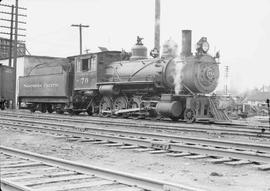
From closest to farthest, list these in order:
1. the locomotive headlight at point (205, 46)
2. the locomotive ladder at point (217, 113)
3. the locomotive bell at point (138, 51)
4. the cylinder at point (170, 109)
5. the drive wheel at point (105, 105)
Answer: the cylinder at point (170, 109) → the locomotive ladder at point (217, 113) → the locomotive headlight at point (205, 46) → the drive wheel at point (105, 105) → the locomotive bell at point (138, 51)

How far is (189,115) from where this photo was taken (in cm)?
1641

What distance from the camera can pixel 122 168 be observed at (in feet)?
21.0

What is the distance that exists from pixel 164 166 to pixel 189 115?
998 cm

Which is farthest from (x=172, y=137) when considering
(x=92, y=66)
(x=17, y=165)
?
(x=92, y=66)

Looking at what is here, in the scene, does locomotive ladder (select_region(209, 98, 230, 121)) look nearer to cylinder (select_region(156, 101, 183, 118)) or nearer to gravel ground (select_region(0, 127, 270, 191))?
cylinder (select_region(156, 101, 183, 118))

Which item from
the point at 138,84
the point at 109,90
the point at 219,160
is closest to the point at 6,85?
the point at 109,90

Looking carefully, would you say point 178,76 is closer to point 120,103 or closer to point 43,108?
point 120,103

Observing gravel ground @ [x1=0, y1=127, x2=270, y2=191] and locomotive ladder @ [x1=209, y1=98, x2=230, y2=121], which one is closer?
gravel ground @ [x1=0, y1=127, x2=270, y2=191]

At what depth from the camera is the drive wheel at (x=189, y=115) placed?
16.3 m

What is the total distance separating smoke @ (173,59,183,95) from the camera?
16.8 metres

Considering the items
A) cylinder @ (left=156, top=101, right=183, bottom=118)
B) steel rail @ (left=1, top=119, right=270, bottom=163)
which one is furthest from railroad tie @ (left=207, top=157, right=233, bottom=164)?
cylinder @ (left=156, top=101, right=183, bottom=118)

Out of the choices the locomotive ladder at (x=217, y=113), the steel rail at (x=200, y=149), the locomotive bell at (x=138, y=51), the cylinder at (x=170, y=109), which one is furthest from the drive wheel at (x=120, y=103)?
the steel rail at (x=200, y=149)

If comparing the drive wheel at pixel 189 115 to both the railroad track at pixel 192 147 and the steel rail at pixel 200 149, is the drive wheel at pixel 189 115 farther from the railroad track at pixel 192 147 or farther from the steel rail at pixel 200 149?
the steel rail at pixel 200 149

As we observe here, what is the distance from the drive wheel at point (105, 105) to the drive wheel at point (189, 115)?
4.11 m
